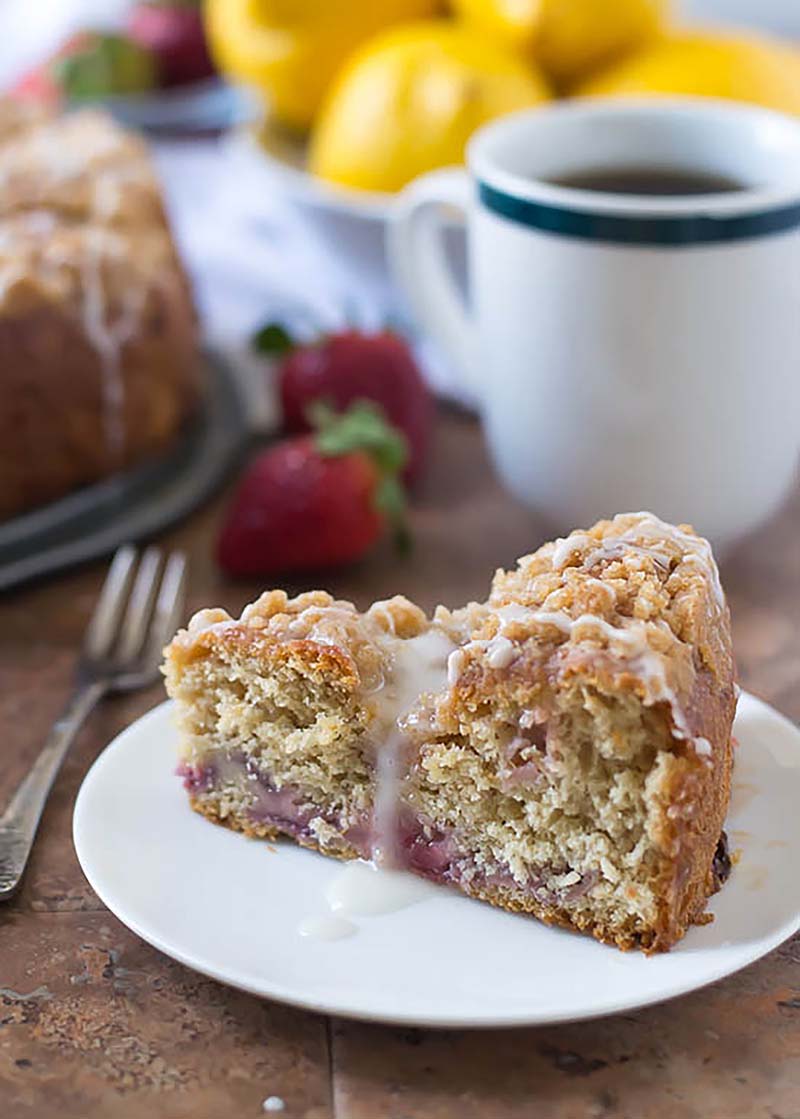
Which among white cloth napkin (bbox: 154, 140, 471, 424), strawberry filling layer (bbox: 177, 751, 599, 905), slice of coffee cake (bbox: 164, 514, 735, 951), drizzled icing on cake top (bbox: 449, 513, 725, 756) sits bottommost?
white cloth napkin (bbox: 154, 140, 471, 424)

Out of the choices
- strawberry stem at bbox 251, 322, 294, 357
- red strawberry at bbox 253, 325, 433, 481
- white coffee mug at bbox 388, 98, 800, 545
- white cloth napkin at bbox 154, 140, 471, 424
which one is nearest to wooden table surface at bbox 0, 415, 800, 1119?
white coffee mug at bbox 388, 98, 800, 545

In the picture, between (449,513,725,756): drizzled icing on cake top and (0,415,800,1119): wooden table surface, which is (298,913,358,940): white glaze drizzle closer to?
(0,415,800,1119): wooden table surface

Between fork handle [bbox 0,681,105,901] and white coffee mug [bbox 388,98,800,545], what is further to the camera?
white coffee mug [bbox 388,98,800,545]

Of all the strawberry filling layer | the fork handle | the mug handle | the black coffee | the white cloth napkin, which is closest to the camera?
the strawberry filling layer

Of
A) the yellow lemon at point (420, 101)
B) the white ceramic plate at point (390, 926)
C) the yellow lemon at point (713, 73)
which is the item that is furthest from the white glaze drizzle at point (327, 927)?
the yellow lemon at point (713, 73)

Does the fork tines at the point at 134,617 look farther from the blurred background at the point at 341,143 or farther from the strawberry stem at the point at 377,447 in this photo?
the strawberry stem at the point at 377,447

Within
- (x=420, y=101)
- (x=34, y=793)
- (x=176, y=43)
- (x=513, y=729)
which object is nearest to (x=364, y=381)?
(x=420, y=101)

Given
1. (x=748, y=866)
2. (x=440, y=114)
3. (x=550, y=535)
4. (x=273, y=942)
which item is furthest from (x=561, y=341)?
(x=273, y=942)
